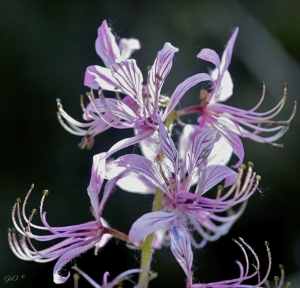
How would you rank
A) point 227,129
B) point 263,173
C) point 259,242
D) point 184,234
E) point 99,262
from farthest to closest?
point 263,173
point 259,242
point 99,262
point 227,129
point 184,234

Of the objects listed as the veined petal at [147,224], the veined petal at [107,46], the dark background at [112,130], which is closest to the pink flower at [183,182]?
the veined petal at [147,224]

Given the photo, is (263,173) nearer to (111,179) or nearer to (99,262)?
(99,262)

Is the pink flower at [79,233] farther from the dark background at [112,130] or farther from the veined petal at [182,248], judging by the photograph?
the dark background at [112,130]

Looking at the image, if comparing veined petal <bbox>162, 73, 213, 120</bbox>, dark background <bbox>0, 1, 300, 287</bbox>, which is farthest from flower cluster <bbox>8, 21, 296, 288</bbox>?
dark background <bbox>0, 1, 300, 287</bbox>

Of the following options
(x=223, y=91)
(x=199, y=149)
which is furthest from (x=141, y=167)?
(x=223, y=91)

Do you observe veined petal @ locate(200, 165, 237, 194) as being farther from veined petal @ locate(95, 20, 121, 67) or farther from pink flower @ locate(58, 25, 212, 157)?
veined petal @ locate(95, 20, 121, 67)

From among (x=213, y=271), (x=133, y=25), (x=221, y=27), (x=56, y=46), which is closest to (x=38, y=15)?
(x=56, y=46)

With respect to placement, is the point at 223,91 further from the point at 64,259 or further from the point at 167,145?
the point at 64,259
